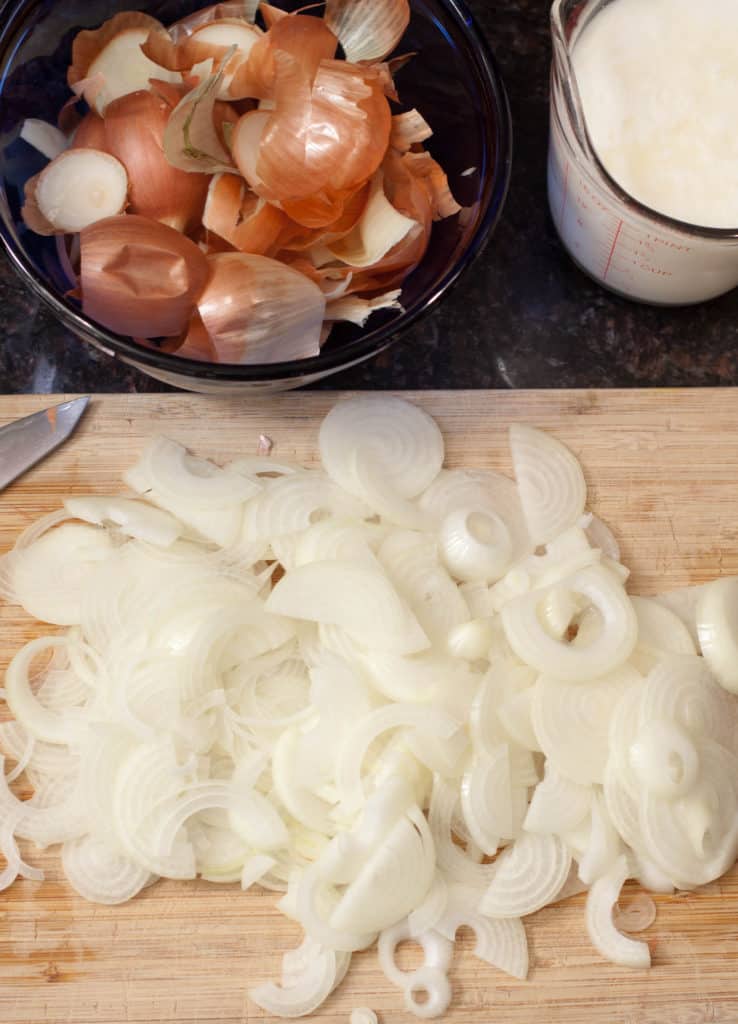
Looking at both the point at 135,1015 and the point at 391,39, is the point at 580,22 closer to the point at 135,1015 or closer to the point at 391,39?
the point at 391,39

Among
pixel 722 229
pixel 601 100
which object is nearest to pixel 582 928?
pixel 722 229

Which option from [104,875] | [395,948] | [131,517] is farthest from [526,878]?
[131,517]

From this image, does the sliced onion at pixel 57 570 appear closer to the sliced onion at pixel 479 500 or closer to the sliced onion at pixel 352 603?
the sliced onion at pixel 352 603

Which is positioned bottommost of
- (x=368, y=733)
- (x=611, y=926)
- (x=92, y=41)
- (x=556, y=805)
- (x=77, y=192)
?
(x=611, y=926)

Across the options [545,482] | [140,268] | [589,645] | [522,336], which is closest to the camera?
[140,268]

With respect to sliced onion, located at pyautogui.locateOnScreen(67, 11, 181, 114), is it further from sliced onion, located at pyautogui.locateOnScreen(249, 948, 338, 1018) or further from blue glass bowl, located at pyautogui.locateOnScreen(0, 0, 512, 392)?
sliced onion, located at pyautogui.locateOnScreen(249, 948, 338, 1018)

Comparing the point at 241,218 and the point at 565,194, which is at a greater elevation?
the point at 241,218

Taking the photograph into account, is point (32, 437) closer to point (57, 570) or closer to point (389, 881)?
point (57, 570)
